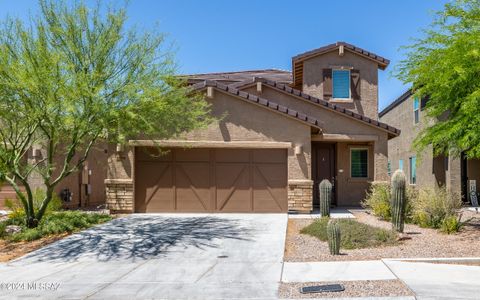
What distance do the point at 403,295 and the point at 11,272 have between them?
25.3 feet

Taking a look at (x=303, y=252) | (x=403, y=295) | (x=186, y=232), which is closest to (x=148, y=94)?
(x=186, y=232)

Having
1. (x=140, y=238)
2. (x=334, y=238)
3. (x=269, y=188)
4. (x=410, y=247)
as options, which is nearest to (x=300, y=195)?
(x=269, y=188)

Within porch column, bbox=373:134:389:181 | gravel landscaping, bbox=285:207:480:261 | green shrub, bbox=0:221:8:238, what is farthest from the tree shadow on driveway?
porch column, bbox=373:134:389:181

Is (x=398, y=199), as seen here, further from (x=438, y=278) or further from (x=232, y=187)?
(x=232, y=187)

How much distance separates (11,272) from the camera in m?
8.74

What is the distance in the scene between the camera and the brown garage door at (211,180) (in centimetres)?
1586

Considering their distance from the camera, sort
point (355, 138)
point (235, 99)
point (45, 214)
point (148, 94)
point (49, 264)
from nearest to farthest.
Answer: point (49, 264) < point (148, 94) < point (45, 214) < point (235, 99) < point (355, 138)

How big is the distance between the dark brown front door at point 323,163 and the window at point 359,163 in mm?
820

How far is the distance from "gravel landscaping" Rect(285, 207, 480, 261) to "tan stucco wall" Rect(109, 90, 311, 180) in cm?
447

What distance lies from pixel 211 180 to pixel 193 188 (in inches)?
29.7

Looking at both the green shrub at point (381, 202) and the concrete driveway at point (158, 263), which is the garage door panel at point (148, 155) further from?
the green shrub at point (381, 202)

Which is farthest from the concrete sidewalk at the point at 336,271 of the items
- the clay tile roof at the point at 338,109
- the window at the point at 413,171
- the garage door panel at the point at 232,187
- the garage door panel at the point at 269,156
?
the window at the point at 413,171

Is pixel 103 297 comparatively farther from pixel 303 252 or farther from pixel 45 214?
pixel 45 214

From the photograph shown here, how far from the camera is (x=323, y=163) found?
1852 cm
